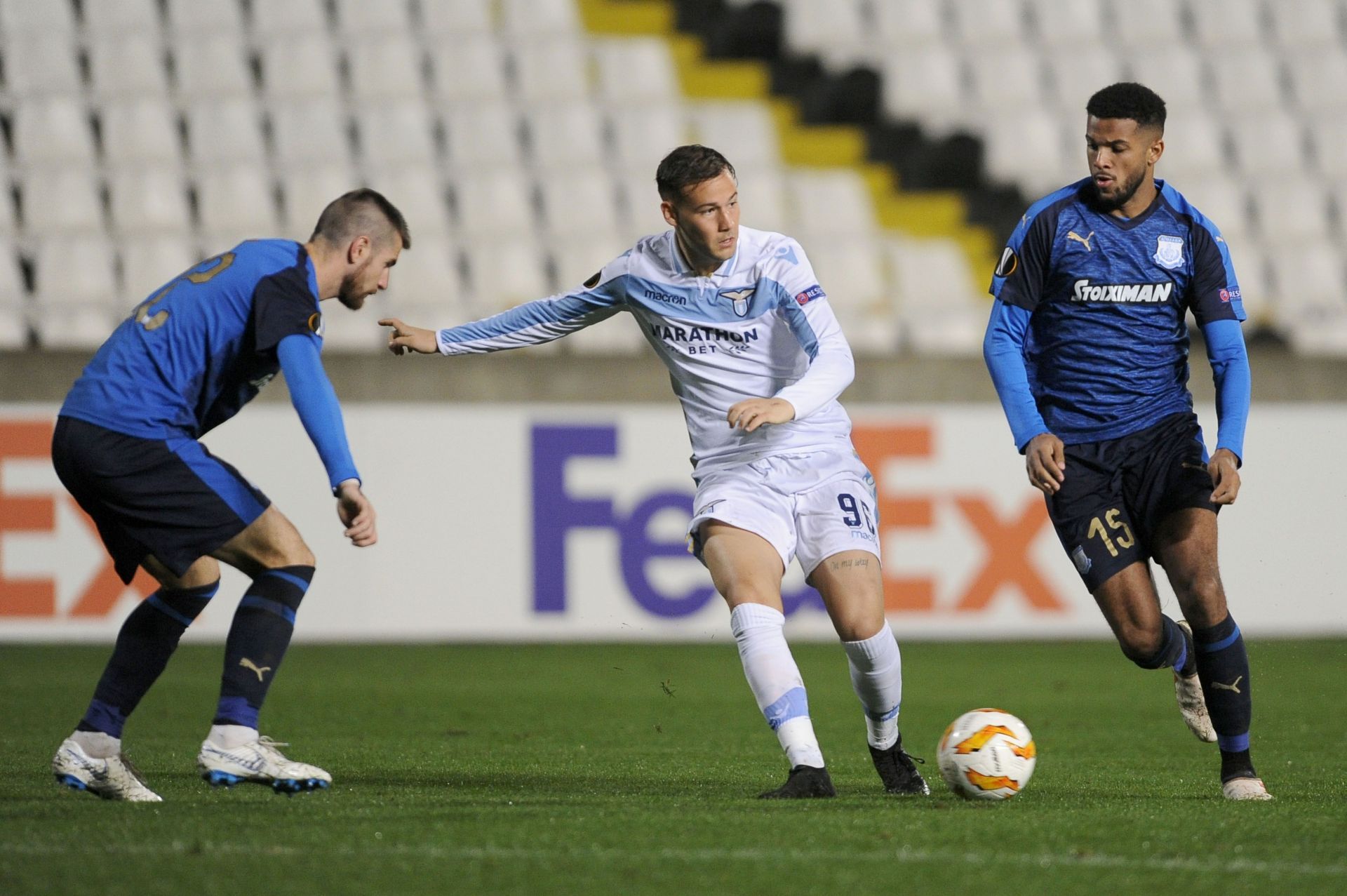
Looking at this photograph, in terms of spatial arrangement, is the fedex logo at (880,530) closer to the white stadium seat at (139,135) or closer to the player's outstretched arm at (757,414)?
the white stadium seat at (139,135)

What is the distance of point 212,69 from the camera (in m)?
14.4

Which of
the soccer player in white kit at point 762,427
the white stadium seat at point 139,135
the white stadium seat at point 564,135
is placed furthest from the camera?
the white stadium seat at point 564,135

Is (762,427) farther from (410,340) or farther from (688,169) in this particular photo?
(410,340)

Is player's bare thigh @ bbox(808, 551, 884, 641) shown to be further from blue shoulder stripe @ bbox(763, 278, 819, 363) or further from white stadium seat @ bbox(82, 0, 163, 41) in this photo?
white stadium seat @ bbox(82, 0, 163, 41)

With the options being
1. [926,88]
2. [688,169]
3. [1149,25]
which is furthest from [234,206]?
[688,169]

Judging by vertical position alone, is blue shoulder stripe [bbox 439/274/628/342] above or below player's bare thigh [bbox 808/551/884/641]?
above

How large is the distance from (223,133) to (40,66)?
1572mm

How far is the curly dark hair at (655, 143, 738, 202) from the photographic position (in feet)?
16.9

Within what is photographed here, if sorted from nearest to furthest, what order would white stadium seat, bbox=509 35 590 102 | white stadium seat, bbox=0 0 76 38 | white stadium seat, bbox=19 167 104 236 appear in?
white stadium seat, bbox=19 167 104 236, white stadium seat, bbox=0 0 76 38, white stadium seat, bbox=509 35 590 102

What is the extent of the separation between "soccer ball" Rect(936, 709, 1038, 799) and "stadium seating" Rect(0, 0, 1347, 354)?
8.07 m

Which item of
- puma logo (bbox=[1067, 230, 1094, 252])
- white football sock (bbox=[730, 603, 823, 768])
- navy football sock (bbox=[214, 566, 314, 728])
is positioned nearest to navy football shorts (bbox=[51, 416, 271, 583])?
navy football sock (bbox=[214, 566, 314, 728])

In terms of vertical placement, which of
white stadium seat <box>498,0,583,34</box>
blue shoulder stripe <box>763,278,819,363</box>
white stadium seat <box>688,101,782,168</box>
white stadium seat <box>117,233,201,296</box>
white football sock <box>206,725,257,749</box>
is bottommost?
white football sock <box>206,725,257,749</box>

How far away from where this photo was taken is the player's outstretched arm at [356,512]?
4641 millimetres

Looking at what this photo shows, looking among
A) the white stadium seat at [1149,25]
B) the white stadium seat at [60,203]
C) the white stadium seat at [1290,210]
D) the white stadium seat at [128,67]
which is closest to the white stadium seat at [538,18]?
the white stadium seat at [128,67]
